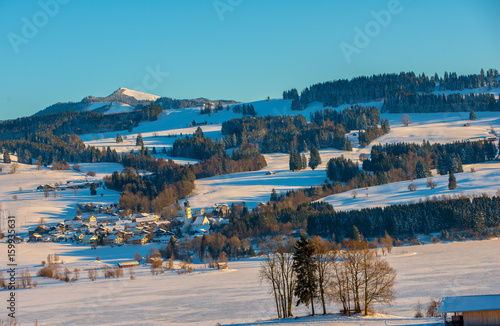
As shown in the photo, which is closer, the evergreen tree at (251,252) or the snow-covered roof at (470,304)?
the snow-covered roof at (470,304)

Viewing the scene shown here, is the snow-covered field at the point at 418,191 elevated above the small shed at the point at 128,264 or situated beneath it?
elevated above

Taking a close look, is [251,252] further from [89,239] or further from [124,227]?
[124,227]

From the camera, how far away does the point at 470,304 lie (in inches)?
1163

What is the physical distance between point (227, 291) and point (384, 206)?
146ft

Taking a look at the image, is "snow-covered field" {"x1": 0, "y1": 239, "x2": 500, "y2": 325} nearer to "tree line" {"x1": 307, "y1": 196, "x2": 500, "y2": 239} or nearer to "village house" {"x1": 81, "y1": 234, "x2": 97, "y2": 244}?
"tree line" {"x1": 307, "y1": 196, "x2": 500, "y2": 239}

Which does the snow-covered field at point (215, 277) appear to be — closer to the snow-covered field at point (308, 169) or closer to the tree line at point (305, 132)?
the snow-covered field at point (308, 169)

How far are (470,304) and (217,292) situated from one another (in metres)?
28.7

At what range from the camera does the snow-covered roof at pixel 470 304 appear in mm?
28828

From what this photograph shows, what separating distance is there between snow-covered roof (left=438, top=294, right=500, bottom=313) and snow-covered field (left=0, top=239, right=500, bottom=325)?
123 inches

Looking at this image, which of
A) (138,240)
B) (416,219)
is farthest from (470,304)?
(138,240)

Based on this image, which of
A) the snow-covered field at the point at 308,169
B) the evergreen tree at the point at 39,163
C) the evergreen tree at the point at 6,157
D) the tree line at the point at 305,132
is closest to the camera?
the snow-covered field at the point at 308,169

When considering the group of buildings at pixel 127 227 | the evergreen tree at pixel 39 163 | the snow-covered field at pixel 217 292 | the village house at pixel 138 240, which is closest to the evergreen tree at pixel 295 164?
the group of buildings at pixel 127 227

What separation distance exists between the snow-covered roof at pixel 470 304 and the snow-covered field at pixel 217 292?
3.13 metres

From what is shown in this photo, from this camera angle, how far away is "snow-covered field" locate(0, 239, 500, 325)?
1683 inches
